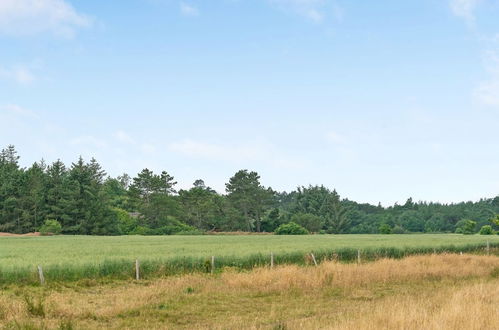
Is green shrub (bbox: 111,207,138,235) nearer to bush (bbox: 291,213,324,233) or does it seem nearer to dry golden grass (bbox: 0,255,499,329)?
bush (bbox: 291,213,324,233)

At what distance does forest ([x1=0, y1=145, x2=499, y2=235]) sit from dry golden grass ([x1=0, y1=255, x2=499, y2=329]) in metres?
69.3

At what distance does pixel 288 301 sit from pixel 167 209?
100753 millimetres

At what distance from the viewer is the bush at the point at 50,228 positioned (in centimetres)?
9206

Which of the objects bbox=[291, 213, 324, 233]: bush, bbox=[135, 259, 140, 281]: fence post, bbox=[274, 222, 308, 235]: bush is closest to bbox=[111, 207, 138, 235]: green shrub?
bbox=[274, 222, 308, 235]: bush

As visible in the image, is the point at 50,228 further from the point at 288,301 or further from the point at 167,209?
the point at 288,301

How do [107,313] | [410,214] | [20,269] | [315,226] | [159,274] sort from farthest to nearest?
[410,214] → [315,226] → [159,274] → [20,269] → [107,313]

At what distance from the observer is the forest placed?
102 metres

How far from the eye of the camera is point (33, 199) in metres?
102

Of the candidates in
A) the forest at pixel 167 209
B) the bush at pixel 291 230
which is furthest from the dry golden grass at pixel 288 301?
the bush at pixel 291 230

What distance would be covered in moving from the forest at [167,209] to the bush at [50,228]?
3.16 feet

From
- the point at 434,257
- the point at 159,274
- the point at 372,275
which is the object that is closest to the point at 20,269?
the point at 159,274

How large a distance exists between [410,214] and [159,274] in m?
148

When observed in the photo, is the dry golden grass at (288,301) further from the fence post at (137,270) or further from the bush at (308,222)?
the bush at (308,222)

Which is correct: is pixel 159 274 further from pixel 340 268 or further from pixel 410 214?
pixel 410 214
